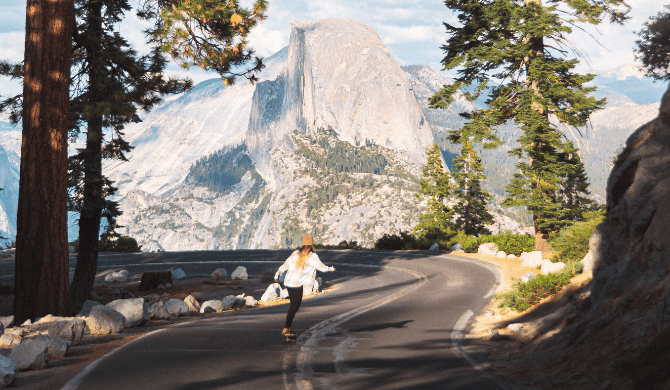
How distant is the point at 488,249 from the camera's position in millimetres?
28391

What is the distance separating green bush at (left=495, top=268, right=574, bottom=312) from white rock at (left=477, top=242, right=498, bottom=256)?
15.9m

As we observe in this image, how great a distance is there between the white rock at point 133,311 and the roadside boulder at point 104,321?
1.68 feet

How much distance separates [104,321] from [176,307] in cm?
308

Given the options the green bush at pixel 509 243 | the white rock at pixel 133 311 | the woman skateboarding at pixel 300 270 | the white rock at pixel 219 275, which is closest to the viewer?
the woman skateboarding at pixel 300 270

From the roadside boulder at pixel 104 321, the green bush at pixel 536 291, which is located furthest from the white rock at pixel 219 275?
the green bush at pixel 536 291

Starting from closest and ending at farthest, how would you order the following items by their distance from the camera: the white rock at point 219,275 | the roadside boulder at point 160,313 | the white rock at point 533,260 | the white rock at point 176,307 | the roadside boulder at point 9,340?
the roadside boulder at point 9,340 → the roadside boulder at point 160,313 → the white rock at point 176,307 → the white rock at point 533,260 → the white rock at point 219,275

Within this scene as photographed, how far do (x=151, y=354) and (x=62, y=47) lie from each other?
23.7ft

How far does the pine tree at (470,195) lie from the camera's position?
46.6 metres

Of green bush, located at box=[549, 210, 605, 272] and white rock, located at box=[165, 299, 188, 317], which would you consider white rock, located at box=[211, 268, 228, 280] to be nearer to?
white rock, located at box=[165, 299, 188, 317]

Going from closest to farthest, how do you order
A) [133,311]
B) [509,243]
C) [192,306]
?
[133,311] < [192,306] < [509,243]

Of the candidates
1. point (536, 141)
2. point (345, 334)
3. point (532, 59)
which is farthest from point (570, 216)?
point (345, 334)

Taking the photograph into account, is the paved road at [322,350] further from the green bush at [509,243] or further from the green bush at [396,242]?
the green bush at [396,242]

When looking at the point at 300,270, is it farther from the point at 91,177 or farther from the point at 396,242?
the point at 396,242

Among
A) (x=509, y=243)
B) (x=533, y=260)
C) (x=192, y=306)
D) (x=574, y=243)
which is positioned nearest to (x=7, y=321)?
(x=192, y=306)
